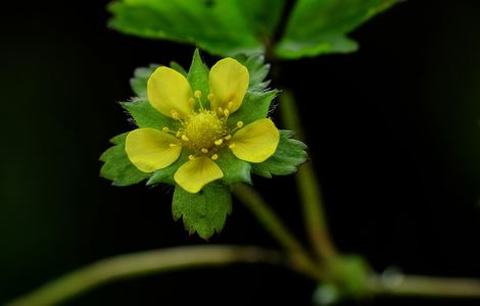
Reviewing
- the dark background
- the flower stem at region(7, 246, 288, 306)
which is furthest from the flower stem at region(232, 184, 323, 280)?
the dark background

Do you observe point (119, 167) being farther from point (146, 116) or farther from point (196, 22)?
point (196, 22)

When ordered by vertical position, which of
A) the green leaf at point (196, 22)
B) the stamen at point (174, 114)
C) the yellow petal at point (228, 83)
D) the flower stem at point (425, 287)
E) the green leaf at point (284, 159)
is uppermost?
the green leaf at point (196, 22)

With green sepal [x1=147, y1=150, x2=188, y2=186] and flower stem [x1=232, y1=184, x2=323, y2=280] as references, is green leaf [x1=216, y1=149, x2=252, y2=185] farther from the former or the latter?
flower stem [x1=232, y1=184, x2=323, y2=280]

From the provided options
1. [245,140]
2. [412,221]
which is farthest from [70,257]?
[245,140]

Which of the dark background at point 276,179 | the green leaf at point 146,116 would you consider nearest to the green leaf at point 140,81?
the green leaf at point 146,116

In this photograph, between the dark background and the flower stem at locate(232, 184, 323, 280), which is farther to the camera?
the dark background

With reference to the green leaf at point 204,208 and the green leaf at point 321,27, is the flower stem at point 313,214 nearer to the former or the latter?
the green leaf at point 321,27
